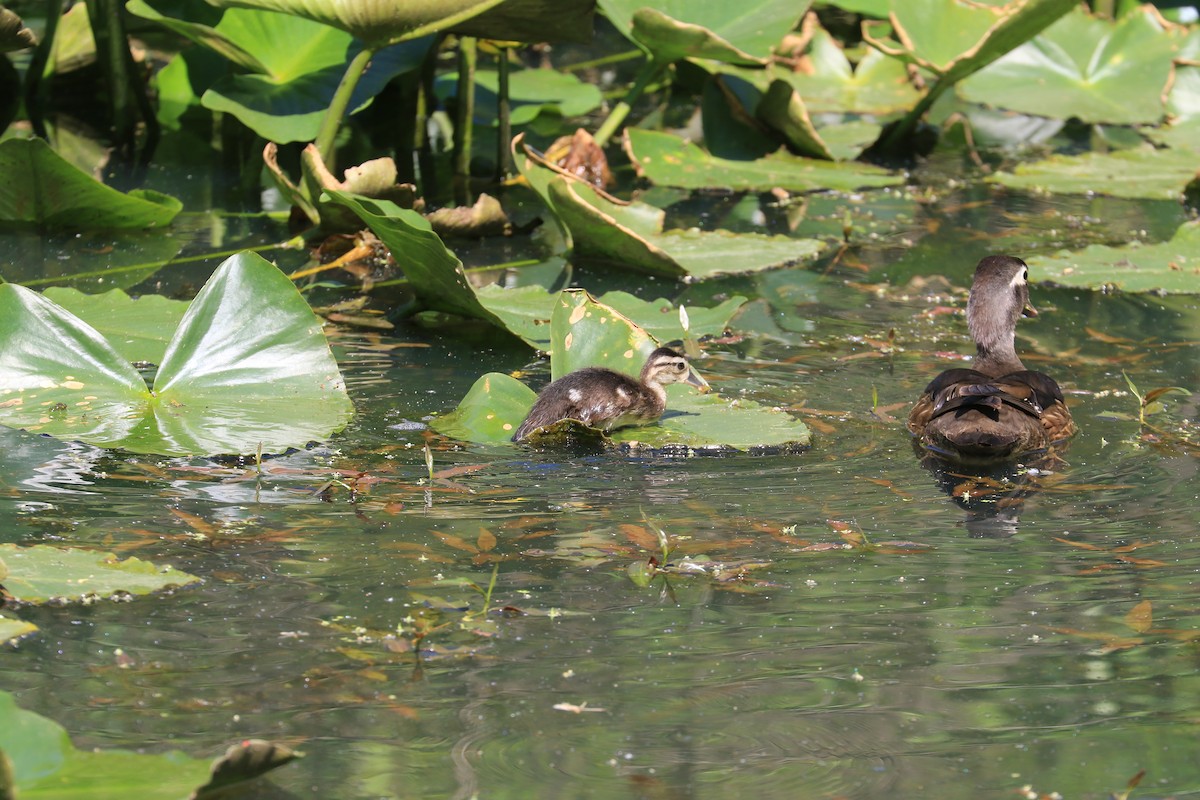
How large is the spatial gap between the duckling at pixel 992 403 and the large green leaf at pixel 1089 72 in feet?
13.9

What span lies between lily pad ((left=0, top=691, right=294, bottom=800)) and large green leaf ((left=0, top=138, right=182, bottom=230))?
4037 mm

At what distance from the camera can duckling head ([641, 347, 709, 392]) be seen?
186 inches

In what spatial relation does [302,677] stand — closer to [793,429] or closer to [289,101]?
[793,429]

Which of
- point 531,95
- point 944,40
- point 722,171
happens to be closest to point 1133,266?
point 722,171

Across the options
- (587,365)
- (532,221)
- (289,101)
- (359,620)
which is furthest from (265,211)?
(359,620)

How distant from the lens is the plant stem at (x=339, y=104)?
6375 millimetres

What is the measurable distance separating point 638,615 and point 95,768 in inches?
49.0

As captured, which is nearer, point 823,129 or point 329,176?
point 329,176

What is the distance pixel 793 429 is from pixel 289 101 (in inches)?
143

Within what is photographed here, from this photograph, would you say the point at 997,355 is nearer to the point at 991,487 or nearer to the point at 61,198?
the point at 991,487

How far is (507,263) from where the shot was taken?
6715 millimetres

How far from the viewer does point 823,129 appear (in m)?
9.12

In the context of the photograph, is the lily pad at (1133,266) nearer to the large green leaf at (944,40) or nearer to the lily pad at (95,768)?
the large green leaf at (944,40)

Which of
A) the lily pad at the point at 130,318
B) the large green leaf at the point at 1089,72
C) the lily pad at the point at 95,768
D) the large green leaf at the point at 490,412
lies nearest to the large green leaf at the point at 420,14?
the lily pad at the point at 130,318
